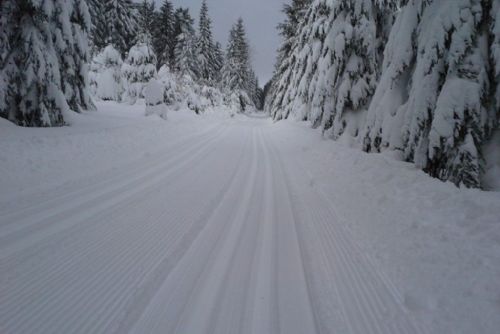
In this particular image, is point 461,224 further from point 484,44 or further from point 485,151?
point 484,44

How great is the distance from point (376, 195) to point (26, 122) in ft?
35.3

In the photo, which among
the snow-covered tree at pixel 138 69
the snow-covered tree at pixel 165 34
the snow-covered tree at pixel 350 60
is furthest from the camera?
the snow-covered tree at pixel 165 34

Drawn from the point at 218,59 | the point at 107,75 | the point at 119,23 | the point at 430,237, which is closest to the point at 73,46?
the point at 430,237

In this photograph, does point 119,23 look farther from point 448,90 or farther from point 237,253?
point 237,253

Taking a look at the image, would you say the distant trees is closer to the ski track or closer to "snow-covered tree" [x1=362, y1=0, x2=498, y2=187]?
"snow-covered tree" [x1=362, y1=0, x2=498, y2=187]

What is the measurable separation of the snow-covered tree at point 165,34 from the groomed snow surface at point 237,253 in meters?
38.8

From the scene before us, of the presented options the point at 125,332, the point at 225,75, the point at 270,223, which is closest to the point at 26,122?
the point at 270,223

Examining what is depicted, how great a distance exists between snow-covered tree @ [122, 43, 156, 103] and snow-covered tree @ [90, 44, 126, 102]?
123 cm

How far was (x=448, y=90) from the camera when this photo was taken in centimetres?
542

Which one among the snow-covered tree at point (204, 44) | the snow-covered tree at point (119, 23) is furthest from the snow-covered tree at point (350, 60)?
the snow-covered tree at point (204, 44)

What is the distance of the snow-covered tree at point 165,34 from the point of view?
134 feet

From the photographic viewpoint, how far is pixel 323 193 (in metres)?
6.46

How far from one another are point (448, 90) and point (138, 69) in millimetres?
25802

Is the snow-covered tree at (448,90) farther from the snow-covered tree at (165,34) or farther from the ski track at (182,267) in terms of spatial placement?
the snow-covered tree at (165,34)
